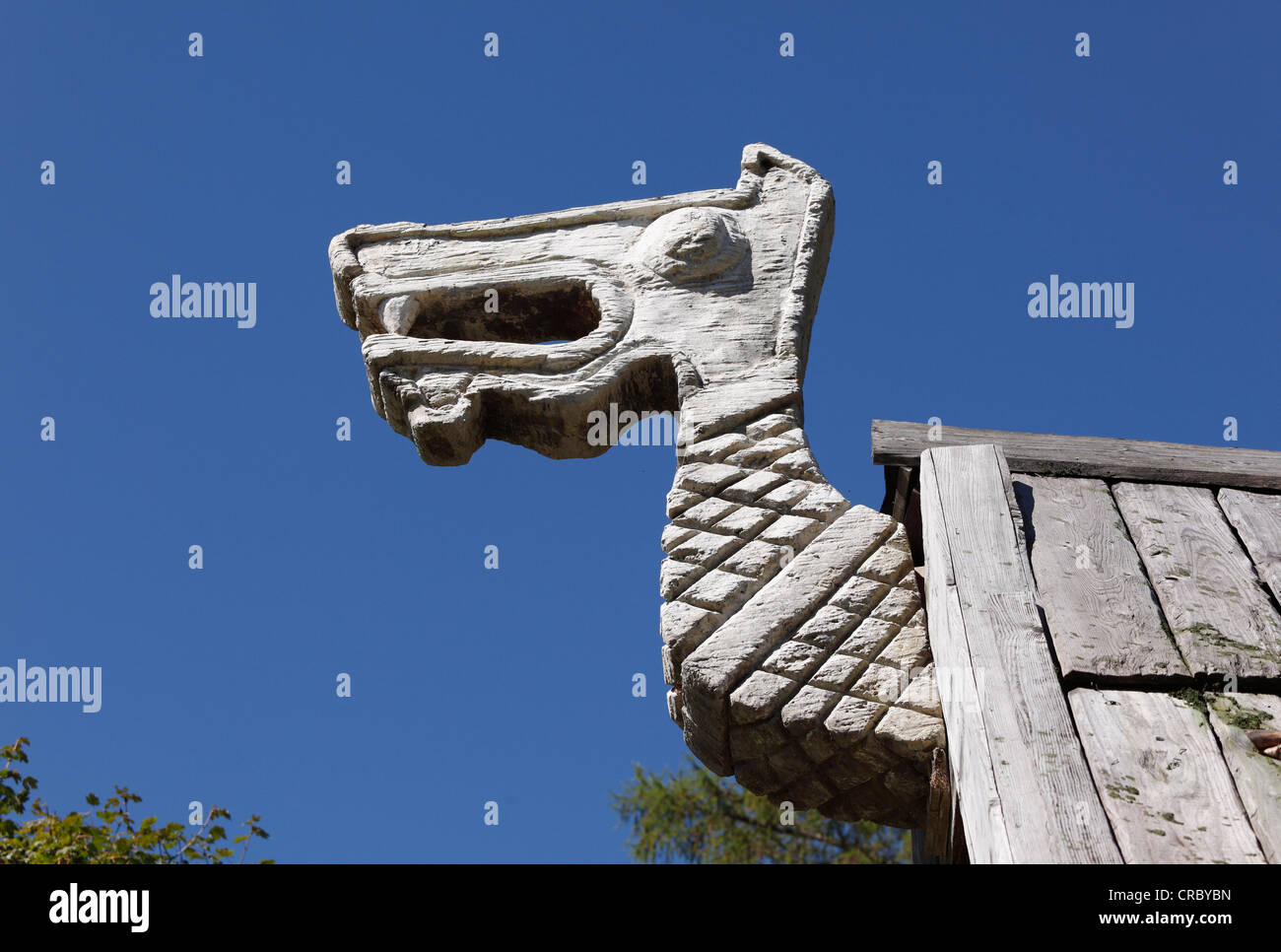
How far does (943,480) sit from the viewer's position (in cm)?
367

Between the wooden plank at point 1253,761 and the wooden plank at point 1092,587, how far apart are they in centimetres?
14

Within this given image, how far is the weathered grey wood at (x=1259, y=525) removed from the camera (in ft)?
11.5

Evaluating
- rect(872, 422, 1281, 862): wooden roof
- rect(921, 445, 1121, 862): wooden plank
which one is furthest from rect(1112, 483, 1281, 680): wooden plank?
rect(921, 445, 1121, 862): wooden plank

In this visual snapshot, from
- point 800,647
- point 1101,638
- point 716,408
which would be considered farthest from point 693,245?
point 1101,638

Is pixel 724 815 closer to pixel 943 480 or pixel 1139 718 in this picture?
pixel 943 480

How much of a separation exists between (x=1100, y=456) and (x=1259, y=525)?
1.49 ft

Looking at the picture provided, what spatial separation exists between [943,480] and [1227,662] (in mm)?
868

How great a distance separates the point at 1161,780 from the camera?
9.00 ft

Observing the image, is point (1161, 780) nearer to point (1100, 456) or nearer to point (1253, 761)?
point (1253, 761)

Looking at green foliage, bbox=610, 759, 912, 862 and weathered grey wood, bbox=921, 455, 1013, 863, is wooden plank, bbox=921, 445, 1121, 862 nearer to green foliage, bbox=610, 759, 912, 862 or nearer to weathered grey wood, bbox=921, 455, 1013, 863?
weathered grey wood, bbox=921, 455, 1013, 863

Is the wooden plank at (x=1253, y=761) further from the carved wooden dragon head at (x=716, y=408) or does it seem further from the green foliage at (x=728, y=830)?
the green foliage at (x=728, y=830)

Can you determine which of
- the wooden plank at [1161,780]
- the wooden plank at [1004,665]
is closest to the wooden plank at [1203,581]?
the wooden plank at [1161,780]

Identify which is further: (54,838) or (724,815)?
(724,815)
